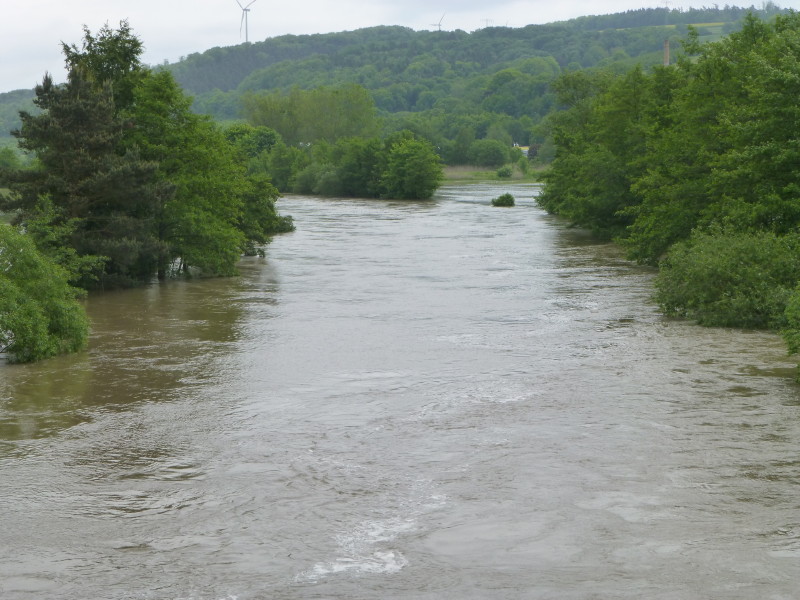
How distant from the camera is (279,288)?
124 ft

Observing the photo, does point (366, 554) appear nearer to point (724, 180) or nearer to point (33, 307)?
point (33, 307)

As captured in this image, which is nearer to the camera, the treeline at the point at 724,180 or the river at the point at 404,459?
the river at the point at 404,459

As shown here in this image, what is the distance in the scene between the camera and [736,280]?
2748cm

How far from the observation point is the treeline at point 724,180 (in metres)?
27.3

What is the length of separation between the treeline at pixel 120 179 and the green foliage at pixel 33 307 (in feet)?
2.70

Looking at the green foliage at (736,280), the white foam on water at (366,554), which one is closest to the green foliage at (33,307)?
the white foam on water at (366,554)

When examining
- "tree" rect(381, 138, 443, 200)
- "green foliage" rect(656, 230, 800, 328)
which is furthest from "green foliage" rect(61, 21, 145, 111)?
"tree" rect(381, 138, 443, 200)

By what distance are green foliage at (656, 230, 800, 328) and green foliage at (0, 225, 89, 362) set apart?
15695mm

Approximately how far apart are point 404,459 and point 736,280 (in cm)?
1475

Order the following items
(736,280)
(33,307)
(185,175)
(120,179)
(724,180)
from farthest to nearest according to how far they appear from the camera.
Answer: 1. (185,175)
2. (120,179)
3. (724,180)
4. (736,280)
5. (33,307)

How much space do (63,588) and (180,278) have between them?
31029 millimetres

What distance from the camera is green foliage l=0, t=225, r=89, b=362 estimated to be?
2358cm

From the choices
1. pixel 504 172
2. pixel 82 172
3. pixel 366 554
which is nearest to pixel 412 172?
pixel 504 172

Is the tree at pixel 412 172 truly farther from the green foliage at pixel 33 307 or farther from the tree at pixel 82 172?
the green foliage at pixel 33 307
